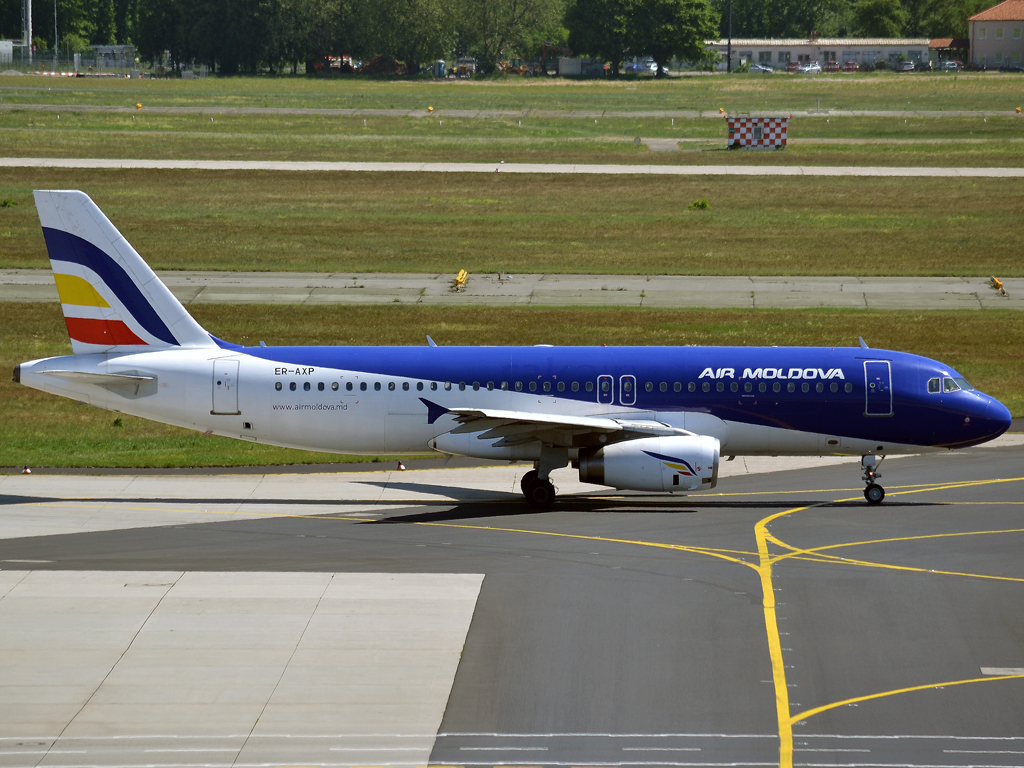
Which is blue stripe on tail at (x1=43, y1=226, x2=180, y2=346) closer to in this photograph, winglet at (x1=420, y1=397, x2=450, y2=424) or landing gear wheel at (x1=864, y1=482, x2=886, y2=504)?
winglet at (x1=420, y1=397, x2=450, y2=424)

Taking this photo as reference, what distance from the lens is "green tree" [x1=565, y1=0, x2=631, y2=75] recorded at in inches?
7534

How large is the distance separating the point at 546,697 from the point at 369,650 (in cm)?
390

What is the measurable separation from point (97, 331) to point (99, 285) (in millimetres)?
1242

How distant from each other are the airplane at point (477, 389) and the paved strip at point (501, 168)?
61.2 metres

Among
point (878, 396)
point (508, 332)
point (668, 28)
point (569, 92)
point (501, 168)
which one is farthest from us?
point (668, 28)

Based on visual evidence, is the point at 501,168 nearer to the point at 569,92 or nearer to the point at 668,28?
the point at 569,92

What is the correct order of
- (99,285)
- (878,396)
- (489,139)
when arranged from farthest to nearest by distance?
(489,139), (99,285), (878,396)

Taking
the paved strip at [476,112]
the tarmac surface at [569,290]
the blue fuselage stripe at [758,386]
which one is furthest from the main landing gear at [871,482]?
the paved strip at [476,112]

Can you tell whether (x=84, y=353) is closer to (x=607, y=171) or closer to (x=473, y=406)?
(x=473, y=406)

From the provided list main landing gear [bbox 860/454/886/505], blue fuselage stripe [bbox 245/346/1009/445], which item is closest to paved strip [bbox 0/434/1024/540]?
main landing gear [bbox 860/454/886/505]

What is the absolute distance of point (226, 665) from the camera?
21891 millimetres

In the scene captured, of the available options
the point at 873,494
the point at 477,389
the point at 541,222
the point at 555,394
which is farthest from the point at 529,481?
the point at 541,222

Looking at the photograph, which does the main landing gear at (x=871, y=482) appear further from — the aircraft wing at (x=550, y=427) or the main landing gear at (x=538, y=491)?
the main landing gear at (x=538, y=491)

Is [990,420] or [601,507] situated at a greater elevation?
[990,420]
